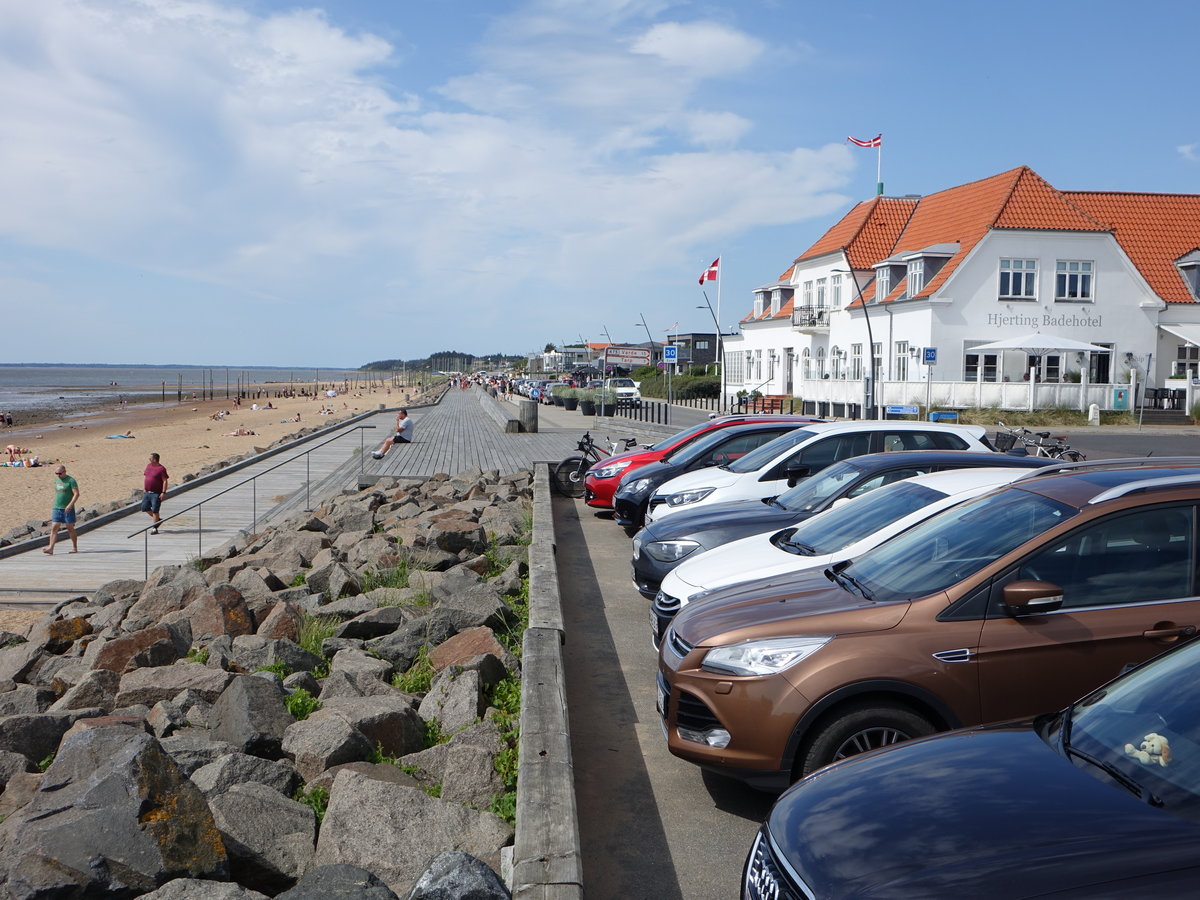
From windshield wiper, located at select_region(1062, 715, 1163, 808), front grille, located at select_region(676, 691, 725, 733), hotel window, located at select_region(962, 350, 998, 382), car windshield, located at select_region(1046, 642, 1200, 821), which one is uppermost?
hotel window, located at select_region(962, 350, 998, 382)

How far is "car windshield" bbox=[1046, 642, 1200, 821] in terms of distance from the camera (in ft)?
9.96

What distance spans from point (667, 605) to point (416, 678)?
200 cm

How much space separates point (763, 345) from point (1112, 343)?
67.7 feet

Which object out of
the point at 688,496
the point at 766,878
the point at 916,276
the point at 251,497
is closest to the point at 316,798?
the point at 766,878

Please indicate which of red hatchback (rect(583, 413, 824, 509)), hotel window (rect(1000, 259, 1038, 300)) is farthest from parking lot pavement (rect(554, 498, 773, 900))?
hotel window (rect(1000, 259, 1038, 300))

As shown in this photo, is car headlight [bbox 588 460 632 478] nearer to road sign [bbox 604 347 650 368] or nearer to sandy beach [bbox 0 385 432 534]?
sandy beach [bbox 0 385 432 534]

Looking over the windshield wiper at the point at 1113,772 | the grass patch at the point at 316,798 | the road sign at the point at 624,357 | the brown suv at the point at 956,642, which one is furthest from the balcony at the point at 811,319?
the windshield wiper at the point at 1113,772

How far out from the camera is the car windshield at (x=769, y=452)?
1142 centimetres

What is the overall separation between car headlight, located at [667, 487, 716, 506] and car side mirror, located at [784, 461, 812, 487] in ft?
2.73

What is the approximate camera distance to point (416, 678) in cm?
761

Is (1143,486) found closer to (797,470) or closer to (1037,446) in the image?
(797,470)

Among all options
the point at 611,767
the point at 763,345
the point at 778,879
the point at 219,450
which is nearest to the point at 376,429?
the point at 219,450

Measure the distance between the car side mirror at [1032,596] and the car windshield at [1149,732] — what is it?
768 millimetres

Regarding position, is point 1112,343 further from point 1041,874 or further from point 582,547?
point 1041,874
